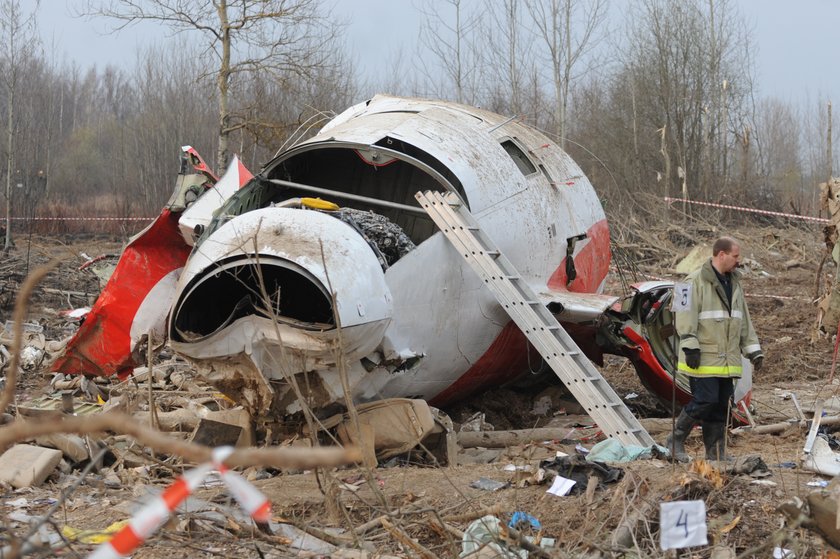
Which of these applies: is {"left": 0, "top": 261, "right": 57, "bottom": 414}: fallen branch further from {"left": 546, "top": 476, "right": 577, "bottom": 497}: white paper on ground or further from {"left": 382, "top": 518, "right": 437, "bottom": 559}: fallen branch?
{"left": 546, "top": 476, "right": 577, "bottom": 497}: white paper on ground

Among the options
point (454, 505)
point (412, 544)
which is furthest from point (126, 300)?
point (412, 544)

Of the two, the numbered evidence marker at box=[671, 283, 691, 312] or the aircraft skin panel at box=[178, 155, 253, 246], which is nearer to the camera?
the numbered evidence marker at box=[671, 283, 691, 312]

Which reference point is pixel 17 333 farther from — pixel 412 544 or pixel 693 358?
pixel 693 358

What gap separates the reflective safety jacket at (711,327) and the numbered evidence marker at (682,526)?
10.3 feet

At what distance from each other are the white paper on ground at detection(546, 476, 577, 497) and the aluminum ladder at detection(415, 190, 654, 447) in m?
1.39

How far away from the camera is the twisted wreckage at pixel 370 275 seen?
6.46 m

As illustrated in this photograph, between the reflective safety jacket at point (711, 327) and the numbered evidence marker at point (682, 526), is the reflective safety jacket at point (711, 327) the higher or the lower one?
the higher one

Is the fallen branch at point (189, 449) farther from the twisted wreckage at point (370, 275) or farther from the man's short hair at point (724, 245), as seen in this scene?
the man's short hair at point (724, 245)

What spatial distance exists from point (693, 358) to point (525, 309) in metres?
1.32

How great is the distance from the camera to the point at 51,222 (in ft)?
101

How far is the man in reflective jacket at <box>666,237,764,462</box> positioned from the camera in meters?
7.30

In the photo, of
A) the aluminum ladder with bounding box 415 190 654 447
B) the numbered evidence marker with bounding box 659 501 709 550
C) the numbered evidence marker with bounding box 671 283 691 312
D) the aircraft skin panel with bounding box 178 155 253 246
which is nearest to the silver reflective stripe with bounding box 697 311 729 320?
the numbered evidence marker with bounding box 671 283 691 312

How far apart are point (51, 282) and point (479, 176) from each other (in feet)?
40.7

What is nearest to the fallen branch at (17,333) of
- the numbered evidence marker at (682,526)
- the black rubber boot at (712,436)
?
the numbered evidence marker at (682,526)
